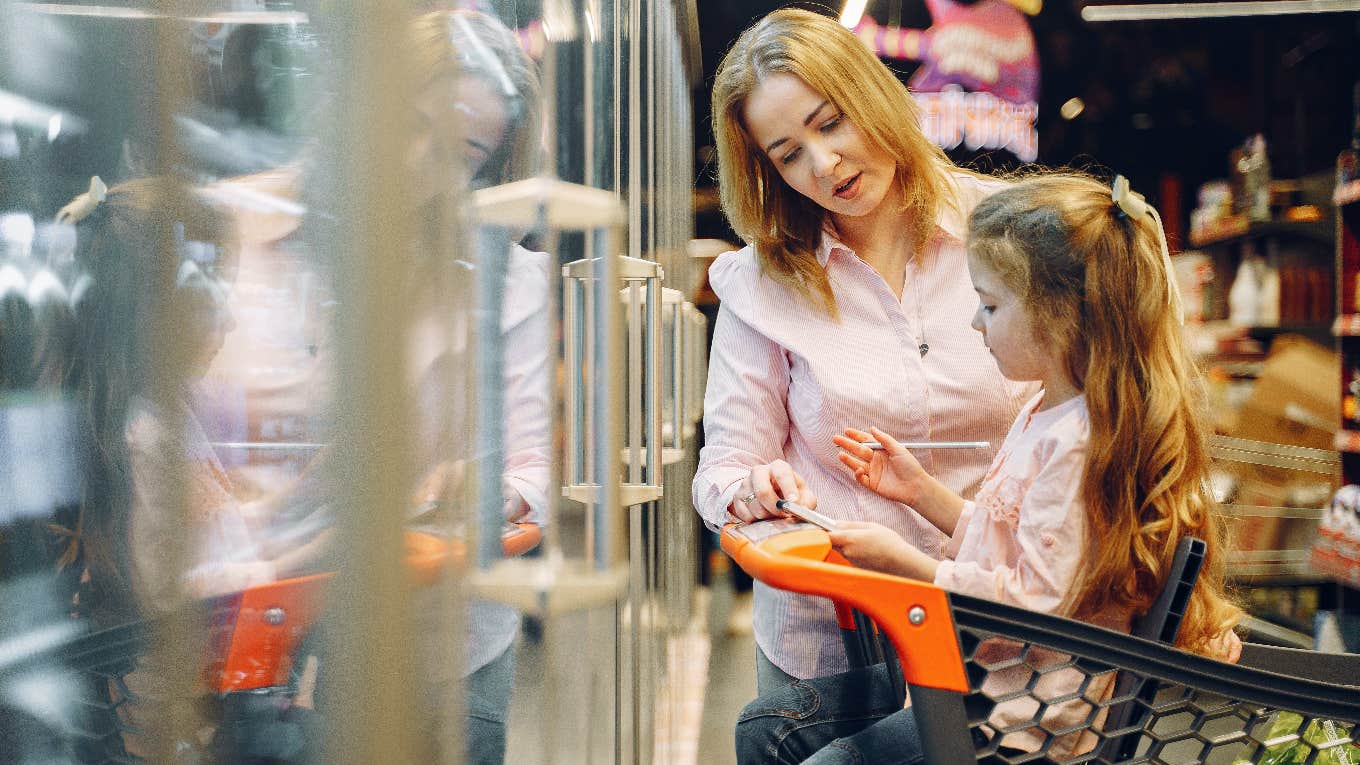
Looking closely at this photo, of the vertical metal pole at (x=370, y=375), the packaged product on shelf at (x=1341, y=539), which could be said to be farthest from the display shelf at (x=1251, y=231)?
the vertical metal pole at (x=370, y=375)

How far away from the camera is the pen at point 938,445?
4.17ft

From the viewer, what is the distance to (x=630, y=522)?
5.51 ft

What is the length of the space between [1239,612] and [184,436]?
96cm

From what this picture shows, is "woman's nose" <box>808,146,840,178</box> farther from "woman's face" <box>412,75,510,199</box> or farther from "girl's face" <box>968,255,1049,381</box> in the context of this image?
"woman's face" <box>412,75,510,199</box>

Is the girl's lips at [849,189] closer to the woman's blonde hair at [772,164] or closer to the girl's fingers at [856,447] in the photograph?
the woman's blonde hair at [772,164]

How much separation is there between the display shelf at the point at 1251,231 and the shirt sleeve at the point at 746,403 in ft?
11.5

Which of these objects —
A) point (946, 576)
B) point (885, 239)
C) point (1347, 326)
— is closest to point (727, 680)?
point (1347, 326)

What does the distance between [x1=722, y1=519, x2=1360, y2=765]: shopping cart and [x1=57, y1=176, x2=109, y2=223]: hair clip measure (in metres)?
0.60

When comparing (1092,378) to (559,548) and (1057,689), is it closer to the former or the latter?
(1057,689)

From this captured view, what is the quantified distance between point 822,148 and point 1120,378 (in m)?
0.50

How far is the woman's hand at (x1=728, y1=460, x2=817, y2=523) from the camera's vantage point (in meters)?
1.22

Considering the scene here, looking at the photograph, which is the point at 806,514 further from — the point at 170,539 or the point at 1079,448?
the point at 170,539

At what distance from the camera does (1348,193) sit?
359 centimetres

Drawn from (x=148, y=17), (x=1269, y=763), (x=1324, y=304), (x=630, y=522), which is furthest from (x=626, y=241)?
(x=1324, y=304)
